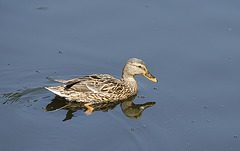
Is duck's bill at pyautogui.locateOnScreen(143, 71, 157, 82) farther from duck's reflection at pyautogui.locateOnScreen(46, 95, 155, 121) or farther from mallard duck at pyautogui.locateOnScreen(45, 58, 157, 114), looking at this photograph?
duck's reflection at pyautogui.locateOnScreen(46, 95, 155, 121)

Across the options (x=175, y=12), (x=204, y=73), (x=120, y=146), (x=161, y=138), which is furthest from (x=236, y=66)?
(x=120, y=146)

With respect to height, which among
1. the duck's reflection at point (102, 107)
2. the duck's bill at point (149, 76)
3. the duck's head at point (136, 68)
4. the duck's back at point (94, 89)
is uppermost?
the duck's head at point (136, 68)

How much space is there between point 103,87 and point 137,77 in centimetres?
136

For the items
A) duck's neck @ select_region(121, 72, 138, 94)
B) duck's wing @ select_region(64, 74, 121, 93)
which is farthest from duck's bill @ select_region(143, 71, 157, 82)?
duck's wing @ select_region(64, 74, 121, 93)

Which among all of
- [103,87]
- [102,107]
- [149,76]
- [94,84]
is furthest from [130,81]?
[102,107]

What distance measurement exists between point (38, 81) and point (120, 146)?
10.0 ft

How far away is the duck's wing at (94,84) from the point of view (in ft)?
32.4

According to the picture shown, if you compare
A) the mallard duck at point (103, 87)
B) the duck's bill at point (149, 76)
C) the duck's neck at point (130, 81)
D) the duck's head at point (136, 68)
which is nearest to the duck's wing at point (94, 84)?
Answer: the mallard duck at point (103, 87)

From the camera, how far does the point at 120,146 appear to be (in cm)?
816

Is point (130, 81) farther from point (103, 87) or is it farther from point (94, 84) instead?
point (94, 84)

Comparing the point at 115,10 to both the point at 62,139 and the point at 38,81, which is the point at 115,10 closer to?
the point at 38,81

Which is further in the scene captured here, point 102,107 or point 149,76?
point 149,76

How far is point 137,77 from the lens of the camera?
36.7ft

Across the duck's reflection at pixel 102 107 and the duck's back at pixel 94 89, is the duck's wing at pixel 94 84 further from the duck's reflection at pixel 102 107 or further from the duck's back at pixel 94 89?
the duck's reflection at pixel 102 107
